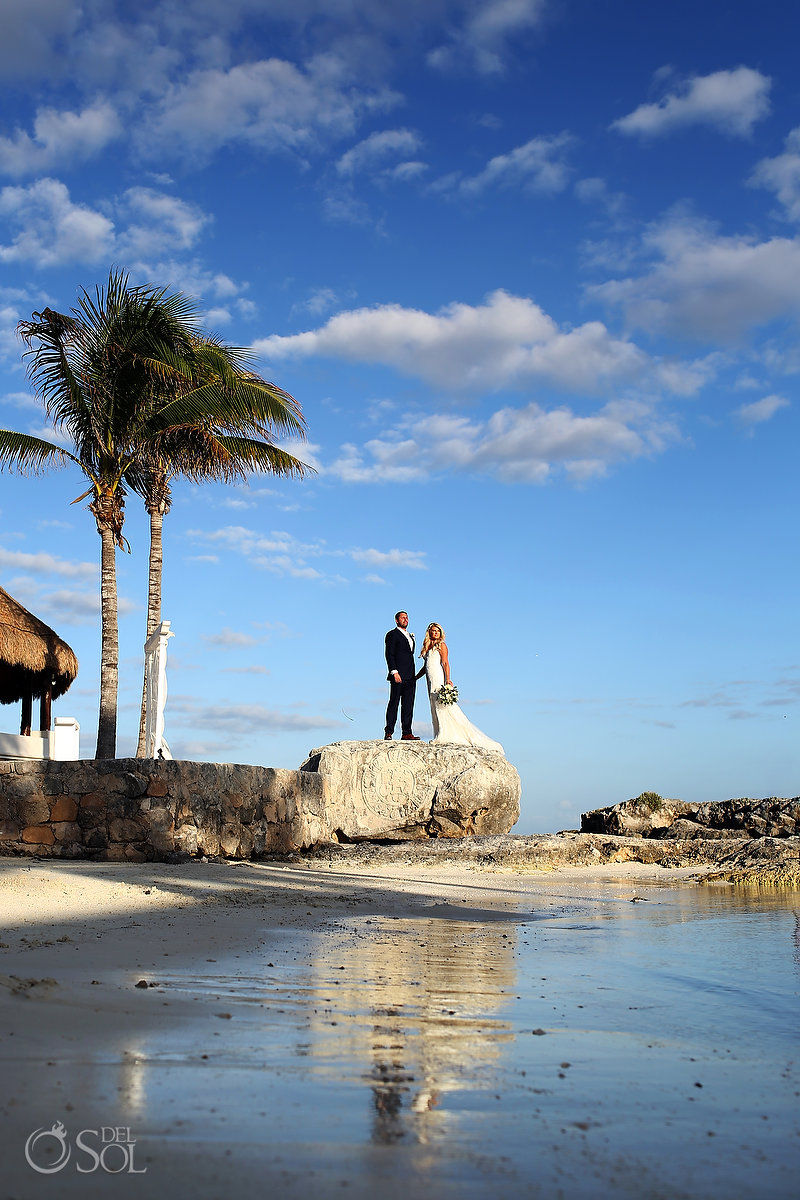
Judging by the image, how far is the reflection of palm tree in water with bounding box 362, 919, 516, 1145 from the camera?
2.34 meters

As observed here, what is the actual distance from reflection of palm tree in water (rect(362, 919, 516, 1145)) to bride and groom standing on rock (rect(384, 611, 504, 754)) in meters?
9.41

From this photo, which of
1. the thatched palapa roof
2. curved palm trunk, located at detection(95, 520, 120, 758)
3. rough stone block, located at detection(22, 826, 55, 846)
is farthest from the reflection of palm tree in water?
the thatched palapa roof

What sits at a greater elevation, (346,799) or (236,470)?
(236,470)

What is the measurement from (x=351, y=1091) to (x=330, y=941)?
10.8ft

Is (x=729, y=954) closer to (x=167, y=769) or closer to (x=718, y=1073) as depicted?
(x=718, y=1073)

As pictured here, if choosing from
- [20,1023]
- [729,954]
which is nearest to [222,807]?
[729,954]

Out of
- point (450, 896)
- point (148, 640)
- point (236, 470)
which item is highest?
point (236, 470)

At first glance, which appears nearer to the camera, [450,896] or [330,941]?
[330,941]

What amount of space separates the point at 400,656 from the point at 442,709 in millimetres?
1208

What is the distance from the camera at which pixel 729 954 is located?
5578 millimetres

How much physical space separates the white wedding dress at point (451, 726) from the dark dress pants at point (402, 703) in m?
0.34

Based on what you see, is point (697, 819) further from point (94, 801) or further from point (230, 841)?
point (94, 801)

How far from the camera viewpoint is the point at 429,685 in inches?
620

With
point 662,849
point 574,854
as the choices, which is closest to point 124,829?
point 574,854
